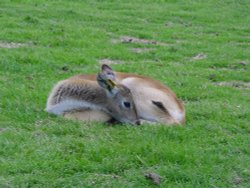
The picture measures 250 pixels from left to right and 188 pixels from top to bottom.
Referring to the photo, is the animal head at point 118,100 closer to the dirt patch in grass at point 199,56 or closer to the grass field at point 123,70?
the grass field at point 123,70

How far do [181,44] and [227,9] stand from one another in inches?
304

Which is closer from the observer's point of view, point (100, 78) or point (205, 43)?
point (100, 78)

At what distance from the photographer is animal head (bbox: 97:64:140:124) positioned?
7.72m

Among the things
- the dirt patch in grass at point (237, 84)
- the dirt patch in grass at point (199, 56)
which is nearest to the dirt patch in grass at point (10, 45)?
the dirt patch in grass at point (199, 56)

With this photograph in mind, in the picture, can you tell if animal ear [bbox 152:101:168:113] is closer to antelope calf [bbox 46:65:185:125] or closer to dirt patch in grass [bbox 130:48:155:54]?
antelope calf [bbox 46:65:185:125]

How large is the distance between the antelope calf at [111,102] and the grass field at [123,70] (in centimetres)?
20

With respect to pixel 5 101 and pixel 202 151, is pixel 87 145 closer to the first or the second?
pixel 202 151

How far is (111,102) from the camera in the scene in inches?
308

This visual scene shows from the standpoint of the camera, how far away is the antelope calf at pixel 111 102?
772 centimetres

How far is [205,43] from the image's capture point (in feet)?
50.1

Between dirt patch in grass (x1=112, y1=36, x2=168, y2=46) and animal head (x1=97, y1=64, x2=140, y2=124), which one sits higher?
animal head (x1=97, y1=64, x2=140, y2=124)

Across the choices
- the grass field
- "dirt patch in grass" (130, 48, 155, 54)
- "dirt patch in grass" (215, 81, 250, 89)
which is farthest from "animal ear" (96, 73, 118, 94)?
"dirt patch in grass" (130, 48, 155, 54)

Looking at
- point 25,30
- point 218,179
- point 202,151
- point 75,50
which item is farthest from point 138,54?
point 218,179

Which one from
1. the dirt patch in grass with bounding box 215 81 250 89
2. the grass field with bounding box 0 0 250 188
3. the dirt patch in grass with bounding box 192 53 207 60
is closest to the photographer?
the grass field with bounding box 0 0 250 188
